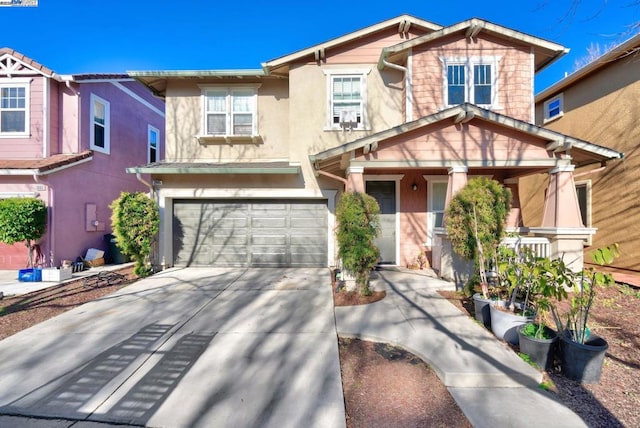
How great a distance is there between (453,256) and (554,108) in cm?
812

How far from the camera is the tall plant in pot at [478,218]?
5301mm

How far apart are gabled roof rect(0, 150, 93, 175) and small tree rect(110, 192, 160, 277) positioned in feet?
8.04

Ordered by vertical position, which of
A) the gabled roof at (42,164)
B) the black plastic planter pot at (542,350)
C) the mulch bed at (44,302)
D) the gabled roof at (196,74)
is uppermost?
the gabled roof at (196,74)

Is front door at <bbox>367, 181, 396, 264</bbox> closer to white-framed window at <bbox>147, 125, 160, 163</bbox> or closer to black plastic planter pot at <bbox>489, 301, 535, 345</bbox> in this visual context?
black plastic planter pot at <bbox>489, 301, 535, 345</bbox>

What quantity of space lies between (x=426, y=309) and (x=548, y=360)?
1.88 m

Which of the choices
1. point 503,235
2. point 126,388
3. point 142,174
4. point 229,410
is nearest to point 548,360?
point 503,235

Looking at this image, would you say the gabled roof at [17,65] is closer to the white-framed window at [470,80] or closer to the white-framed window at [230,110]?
the white-framed window at [230,110]

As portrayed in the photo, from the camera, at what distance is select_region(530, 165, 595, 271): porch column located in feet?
19.9

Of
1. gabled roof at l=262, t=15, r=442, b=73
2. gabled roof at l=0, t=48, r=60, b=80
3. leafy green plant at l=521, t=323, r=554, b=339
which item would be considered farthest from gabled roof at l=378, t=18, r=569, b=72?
gabled roof at l=0, t=48, r=60, b=80

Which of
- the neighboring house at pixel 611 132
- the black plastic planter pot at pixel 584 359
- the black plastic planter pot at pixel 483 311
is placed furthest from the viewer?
the neighboring house at pixel 611 132

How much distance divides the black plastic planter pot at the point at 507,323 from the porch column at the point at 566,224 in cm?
327

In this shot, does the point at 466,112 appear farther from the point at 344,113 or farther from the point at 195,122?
the point at 195,122

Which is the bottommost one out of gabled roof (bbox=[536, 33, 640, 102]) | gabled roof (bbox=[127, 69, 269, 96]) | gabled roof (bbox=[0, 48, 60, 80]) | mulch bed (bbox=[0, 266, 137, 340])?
mulch bed (bbox=[0, 266, 137, 340])

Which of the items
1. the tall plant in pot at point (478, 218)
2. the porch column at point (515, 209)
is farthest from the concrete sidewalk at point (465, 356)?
the porch column at point (515, 209)
